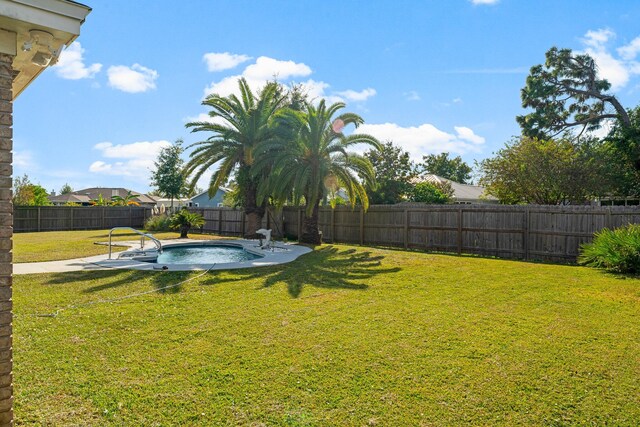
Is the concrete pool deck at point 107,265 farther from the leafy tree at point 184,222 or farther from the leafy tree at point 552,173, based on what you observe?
the leafy tree at point 552,173

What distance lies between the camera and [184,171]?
1952 cm

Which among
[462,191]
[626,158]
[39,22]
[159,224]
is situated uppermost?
[626,158]

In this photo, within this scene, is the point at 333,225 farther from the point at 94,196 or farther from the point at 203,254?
the point at 94,196

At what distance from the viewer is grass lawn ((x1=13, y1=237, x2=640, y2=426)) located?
11.9 feet

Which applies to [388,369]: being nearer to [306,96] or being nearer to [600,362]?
[600,362]

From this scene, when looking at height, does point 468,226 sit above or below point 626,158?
below

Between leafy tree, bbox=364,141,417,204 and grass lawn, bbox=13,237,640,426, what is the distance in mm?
16877

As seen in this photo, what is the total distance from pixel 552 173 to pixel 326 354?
19806 mm

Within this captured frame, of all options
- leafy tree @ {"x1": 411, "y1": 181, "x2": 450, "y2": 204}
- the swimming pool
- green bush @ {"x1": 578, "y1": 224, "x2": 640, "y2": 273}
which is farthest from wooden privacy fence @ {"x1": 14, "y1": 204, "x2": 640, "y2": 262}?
leafy tree @ {"x1": 411, "y1": 181, "x2": 450, "y2": 204}

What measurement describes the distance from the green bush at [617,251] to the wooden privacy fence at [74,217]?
30.1m

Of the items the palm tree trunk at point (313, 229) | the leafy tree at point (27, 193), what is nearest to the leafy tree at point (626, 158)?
the palm tree trunk at point (313, 229)

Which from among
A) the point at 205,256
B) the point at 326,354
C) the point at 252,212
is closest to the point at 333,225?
the point at 252,212

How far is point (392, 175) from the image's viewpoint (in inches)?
1021

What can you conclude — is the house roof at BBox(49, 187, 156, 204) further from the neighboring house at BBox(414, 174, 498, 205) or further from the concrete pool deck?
the concrete pool deck
